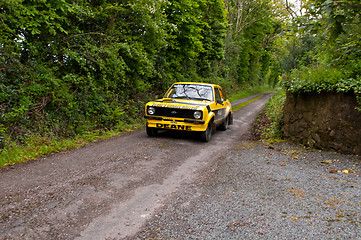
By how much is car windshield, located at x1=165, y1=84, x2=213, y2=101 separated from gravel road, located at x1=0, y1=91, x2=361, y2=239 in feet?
8.97

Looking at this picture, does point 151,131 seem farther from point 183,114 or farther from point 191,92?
point 191,92

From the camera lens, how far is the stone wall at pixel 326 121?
21.5ft

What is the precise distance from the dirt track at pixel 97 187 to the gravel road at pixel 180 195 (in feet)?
0.05

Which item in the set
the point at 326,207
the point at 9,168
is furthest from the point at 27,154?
the point at 326,207

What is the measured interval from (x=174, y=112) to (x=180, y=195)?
401 centimetres

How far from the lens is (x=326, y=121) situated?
7.01 m

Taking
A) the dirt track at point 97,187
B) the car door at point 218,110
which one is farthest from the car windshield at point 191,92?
the dirt track at point 97,187

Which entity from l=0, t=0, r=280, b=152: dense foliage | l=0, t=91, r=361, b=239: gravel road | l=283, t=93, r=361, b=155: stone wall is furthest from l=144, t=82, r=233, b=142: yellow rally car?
l=283, t=93, r=361, b=155: stone wall

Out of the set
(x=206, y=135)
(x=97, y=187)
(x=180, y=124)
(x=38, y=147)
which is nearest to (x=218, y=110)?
(x=206, y=135)

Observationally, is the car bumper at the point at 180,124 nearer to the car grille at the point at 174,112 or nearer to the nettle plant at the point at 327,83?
the car grille at the point at 174,112

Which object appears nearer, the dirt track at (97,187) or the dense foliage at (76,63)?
the dirt track at (97,187)

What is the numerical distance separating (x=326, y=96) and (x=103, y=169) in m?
6.01

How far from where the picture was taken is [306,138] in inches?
299

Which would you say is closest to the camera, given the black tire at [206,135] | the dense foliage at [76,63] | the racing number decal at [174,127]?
the dense foliage at [76,63]
